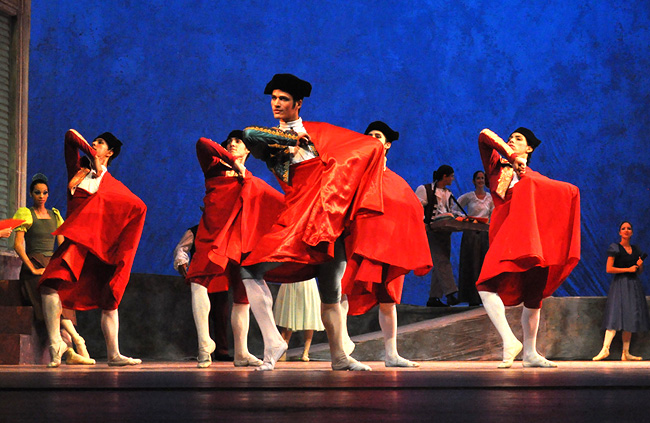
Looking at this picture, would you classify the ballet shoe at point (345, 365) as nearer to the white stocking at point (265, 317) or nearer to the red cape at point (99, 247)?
the white stocking at point (265, 317)

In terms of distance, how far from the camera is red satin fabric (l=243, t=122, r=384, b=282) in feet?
15.8

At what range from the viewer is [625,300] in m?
8.80

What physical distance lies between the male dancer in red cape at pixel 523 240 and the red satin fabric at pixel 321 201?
44.6 inches

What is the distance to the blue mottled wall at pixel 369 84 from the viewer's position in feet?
48.1

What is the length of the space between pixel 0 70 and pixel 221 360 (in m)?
3.45

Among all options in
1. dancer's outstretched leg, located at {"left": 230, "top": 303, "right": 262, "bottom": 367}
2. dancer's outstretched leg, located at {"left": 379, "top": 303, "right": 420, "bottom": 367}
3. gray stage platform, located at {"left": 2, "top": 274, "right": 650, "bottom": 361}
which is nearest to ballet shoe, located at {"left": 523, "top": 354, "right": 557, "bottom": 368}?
dancer's outstretched leg, located at {"left": 379, "top": 303, "right": 420, "bottom": 367}

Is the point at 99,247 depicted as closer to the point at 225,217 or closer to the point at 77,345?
the point at 225,217

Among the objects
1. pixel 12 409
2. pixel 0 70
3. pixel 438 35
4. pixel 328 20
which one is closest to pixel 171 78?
pixel 328 20

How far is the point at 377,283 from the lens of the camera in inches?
243

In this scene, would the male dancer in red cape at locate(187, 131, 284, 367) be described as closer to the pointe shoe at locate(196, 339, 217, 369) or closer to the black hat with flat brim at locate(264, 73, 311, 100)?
the pointe shoe at locate(196, 339, 217, 369)

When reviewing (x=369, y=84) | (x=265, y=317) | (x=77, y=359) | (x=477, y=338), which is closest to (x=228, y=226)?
(x=265, y=317)

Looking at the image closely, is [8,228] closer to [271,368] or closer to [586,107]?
[271,368]

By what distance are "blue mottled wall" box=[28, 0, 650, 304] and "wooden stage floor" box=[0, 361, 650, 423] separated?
1074cm

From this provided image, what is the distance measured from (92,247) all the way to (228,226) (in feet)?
3.39
